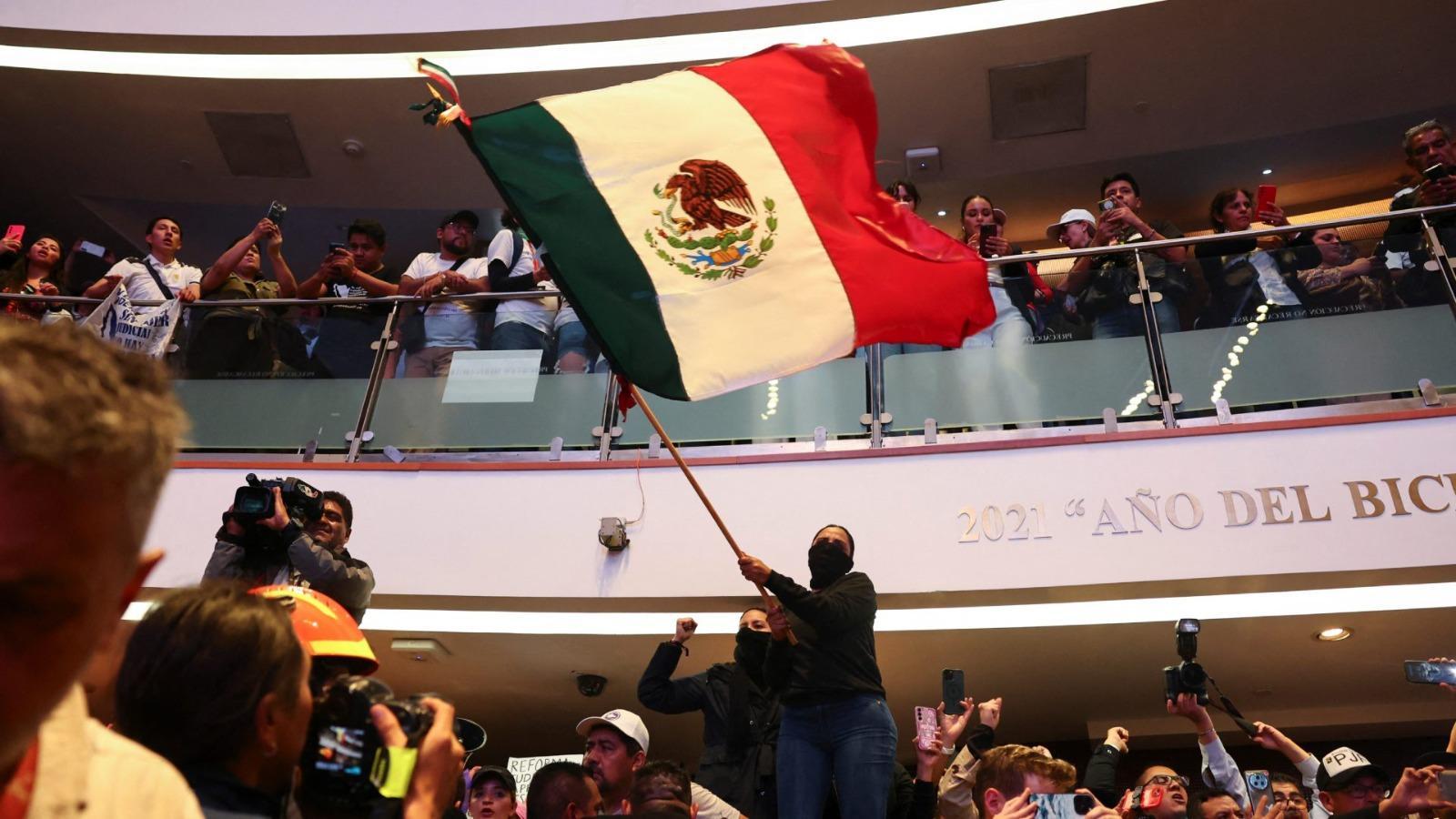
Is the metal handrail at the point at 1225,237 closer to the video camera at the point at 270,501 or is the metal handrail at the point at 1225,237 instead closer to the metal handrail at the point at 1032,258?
the metal handrail at the point at 1032,258

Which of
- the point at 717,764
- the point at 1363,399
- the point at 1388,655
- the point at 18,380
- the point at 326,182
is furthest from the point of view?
the point at 326,182

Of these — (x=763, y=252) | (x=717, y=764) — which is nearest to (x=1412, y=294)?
(x=763, y=252)

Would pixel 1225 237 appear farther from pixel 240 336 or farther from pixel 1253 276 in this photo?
pixel 240 336

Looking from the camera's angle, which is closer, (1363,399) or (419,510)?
(1363,399)

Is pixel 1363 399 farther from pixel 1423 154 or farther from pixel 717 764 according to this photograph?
pixel 717 764

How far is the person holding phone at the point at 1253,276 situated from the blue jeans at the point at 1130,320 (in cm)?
16

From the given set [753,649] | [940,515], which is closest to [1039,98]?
[940,515]

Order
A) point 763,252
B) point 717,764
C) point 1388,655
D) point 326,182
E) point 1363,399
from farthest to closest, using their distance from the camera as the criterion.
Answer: point 326,182, point 1388,655, point 1363,399, point 717,764, point 763,252

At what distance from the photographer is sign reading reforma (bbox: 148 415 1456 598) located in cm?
536

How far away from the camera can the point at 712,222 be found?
4.09 meters

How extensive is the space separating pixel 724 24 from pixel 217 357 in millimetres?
4472

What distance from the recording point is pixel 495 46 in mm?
9203

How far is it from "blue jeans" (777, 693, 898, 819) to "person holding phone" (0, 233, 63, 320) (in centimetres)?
506

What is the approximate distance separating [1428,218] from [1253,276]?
910 mm
